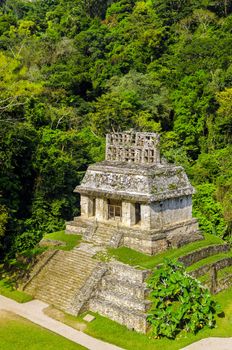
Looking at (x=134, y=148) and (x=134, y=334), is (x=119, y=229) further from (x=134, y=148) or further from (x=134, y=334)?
(x=134, y=334)

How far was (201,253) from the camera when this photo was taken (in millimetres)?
23000

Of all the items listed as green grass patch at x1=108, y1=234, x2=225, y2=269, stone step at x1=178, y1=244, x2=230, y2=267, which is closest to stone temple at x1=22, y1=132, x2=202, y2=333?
green grass patch at x1=108, y1=234, x2=225, y2=269

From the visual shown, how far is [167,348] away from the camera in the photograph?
689 inches

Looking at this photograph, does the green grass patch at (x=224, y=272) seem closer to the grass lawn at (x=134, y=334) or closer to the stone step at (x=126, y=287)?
the grass lawn at (x=134, y=334)

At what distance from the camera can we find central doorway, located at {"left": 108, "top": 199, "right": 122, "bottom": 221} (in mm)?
24641

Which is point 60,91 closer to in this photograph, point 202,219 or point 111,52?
point 111,52

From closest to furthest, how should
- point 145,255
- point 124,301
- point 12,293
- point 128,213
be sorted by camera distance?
1. point 124,301
2. point 12,293
3. point 145,255
4. point 128,213

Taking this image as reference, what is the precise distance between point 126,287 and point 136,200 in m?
4.39

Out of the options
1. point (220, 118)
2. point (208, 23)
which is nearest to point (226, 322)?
point (220, 118)

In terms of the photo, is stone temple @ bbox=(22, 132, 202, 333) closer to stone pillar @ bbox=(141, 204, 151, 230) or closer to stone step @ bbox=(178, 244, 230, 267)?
stone pillar @ bbox=(141, 204, 151, 230)

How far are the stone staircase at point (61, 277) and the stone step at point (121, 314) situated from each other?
1089mm

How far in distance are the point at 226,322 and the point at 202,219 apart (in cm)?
1207

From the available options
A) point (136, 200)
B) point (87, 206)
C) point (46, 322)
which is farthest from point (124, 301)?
point (87, 206)

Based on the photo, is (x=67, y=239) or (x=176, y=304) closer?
(x=176, y=304)
